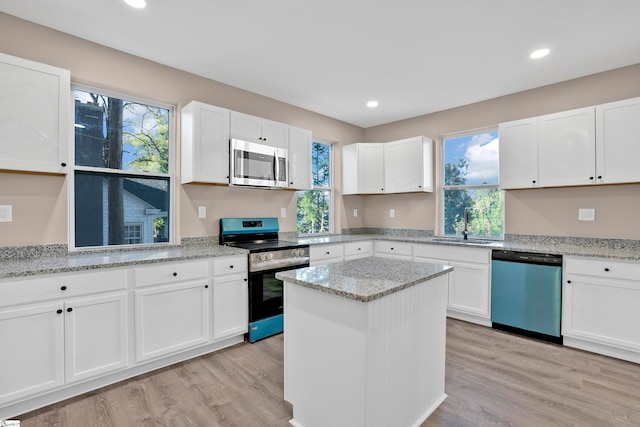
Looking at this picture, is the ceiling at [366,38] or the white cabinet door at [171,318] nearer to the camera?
the ceiling at [366,38]

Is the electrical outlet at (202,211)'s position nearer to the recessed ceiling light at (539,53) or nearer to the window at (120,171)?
the window at (120,171)

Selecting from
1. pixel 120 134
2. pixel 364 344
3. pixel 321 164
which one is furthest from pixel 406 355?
pixel 321 164

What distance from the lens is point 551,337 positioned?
2.95 m

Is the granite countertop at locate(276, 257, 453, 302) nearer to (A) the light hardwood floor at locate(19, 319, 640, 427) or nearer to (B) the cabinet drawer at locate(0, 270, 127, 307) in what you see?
(A) the light hardwood floor at locate(19, 319, 640, 427)

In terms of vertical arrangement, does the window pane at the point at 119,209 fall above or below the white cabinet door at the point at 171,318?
above

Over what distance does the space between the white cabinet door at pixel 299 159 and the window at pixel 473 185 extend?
198 cm

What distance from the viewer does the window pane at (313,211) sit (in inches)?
173

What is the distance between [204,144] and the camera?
9.86ft

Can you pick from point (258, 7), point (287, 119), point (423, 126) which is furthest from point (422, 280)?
point (423, 126)

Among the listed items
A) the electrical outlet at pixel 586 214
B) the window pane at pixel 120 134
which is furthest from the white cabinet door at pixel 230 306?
the electrical outlet at pixel 586 214

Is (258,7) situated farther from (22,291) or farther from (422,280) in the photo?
(22,291)

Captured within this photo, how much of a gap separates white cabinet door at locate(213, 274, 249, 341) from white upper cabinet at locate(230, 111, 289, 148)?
58.2 inches

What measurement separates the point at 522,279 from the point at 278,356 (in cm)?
247

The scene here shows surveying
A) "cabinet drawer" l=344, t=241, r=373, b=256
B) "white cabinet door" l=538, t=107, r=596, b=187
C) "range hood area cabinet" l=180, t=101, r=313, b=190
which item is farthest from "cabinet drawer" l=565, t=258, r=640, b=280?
"range hood area cabinet" l=180, t=101, r=313, b=190
